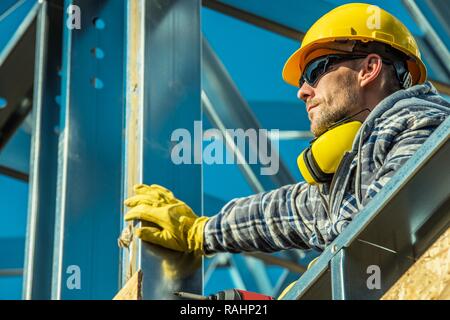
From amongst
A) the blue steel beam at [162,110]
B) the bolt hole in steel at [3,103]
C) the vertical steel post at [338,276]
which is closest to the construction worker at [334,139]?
the blue steel beam at [162,110]

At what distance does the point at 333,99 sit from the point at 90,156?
2113mm

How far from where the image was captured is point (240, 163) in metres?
11.2

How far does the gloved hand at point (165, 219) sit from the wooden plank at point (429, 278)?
2457 mm

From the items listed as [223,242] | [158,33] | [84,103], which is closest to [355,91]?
[223,242]

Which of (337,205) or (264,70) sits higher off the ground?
(264,70)

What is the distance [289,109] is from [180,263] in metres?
4.96

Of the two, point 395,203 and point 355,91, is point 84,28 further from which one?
point 395,203

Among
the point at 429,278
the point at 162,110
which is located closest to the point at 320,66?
the point at 162,110

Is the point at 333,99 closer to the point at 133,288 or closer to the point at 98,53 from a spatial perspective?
the point at 133,288

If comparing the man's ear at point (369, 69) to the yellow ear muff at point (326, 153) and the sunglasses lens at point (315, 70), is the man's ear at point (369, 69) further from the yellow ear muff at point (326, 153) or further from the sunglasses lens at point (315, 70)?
the yellow ear muff at point (326, 153)

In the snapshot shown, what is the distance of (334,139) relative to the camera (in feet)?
18.6

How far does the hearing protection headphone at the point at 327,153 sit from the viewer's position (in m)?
5.59

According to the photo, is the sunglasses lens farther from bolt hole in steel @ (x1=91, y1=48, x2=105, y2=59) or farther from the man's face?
bolt hole in steel @ (x1=91, y1=48, x2=105, y2=59)

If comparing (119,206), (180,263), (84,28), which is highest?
(84,28)
